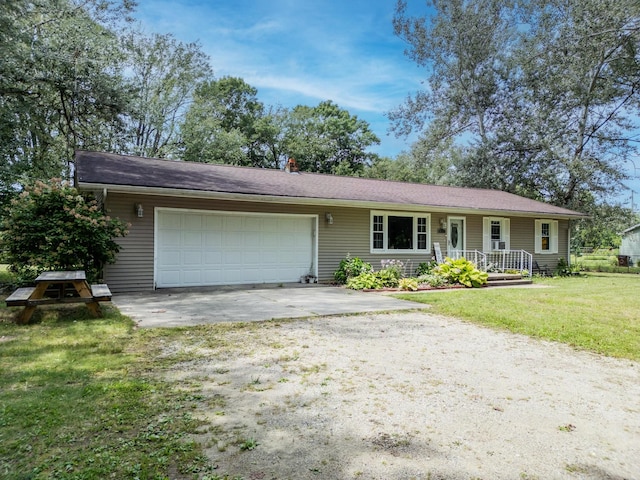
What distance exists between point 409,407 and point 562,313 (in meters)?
5.46

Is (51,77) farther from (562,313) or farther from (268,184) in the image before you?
(562,313)

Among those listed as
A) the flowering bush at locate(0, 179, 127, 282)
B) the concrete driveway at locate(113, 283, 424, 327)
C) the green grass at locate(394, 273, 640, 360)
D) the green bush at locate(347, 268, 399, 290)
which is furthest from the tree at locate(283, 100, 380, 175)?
the flowering bush at locate(0, 179, 127, 282)

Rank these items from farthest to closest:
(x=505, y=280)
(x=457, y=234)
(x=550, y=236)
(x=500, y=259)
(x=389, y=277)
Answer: (x=550, y=236)
(x=500, y=259)
(x=457, y=234)
(x=505, y=280)
(x=389, y=277)

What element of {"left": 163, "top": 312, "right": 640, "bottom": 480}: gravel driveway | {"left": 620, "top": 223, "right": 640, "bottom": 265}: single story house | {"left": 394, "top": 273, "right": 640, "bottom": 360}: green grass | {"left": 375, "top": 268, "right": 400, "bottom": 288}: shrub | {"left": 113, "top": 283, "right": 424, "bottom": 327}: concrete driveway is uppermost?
{"left": 620, "top": 223, "right": 640, "bottom": 265}: single story house

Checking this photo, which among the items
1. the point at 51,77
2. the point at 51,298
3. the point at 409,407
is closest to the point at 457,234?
the point at 409,407

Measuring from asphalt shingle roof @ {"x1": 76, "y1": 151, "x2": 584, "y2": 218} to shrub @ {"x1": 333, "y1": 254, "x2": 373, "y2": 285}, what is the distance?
1.82 meters

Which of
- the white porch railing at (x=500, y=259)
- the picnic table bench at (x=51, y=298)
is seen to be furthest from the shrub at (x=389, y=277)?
the picnic table bench at (x=51, y=298)

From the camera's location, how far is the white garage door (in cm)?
1007

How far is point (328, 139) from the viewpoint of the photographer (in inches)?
1323

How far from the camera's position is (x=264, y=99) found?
109 ft

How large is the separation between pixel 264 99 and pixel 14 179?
2319cm

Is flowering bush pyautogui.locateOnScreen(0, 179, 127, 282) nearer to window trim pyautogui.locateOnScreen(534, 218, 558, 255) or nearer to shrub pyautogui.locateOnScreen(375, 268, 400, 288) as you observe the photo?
shrub pyautogui.locateOnScreen(375, 268, 400, 288)

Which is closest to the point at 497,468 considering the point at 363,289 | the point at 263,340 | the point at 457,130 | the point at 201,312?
the point at 263,340

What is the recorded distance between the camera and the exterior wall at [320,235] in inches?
370
